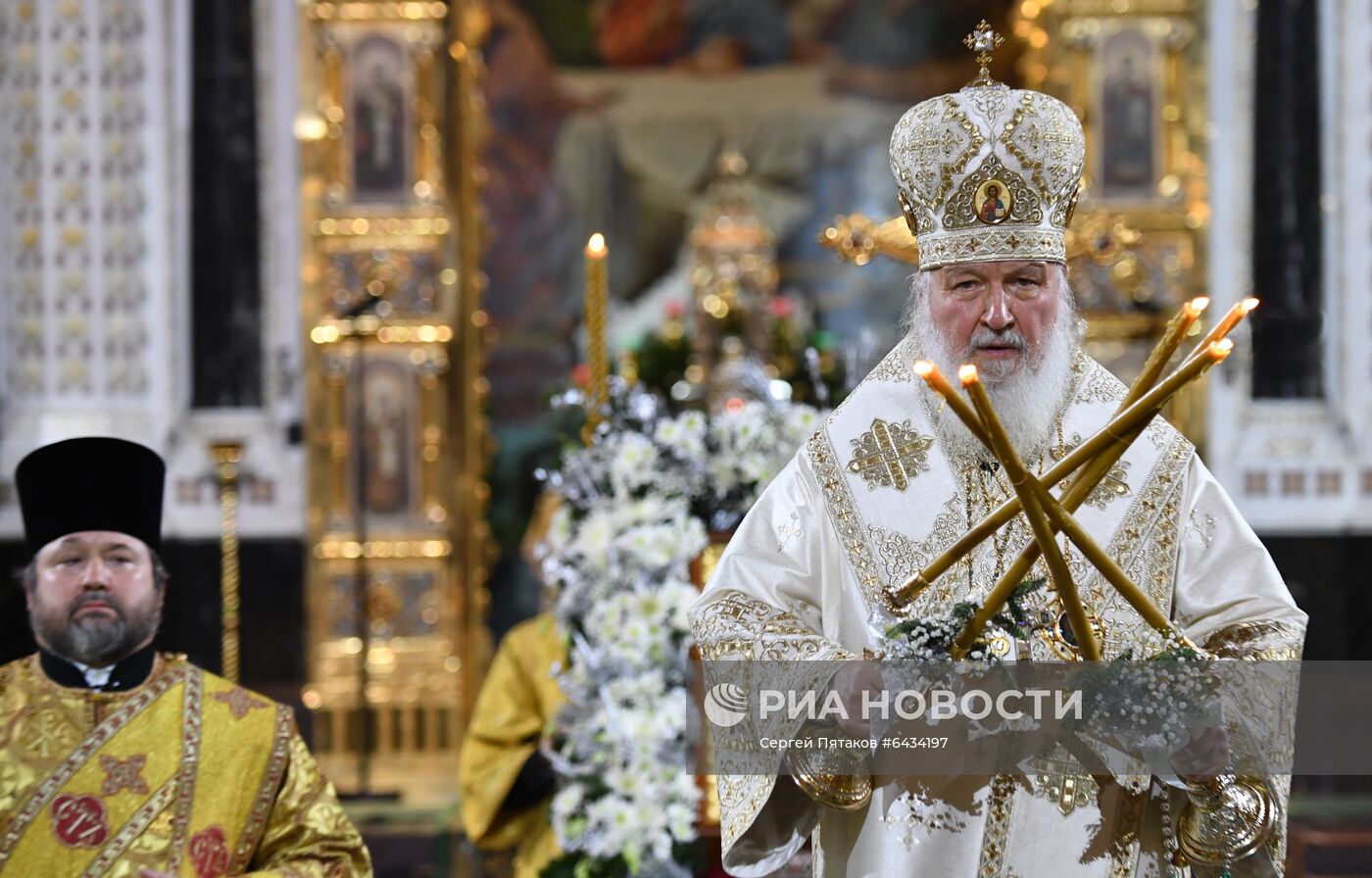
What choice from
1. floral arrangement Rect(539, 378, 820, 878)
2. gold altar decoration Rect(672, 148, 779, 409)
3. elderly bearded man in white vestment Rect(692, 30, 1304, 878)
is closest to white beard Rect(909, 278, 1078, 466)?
elderly bearded man in white vestment Rect(692, 30, 1304, 878)

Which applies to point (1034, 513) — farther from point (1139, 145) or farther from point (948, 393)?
point (1139, 145)

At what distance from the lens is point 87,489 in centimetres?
367

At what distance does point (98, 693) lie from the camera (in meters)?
3.64

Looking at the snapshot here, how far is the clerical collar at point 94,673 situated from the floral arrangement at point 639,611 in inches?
60.5

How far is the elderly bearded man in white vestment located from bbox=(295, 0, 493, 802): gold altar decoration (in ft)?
22.3

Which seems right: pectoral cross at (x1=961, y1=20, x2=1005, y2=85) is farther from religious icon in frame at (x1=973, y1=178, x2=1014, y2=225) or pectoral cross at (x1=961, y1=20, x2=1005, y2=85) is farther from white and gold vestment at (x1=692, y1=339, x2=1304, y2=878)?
white and gold vestment at (x1=692, y1=339, x2=1304, y2=878)

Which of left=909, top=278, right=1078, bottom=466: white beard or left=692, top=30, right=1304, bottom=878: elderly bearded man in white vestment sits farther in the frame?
left=909, top=278, right=1078, bottom=466: white beard

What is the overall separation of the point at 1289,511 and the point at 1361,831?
2402 millimetres

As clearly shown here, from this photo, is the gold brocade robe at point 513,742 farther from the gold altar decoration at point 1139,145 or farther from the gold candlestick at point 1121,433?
the gold altar decoration at point 1139,145

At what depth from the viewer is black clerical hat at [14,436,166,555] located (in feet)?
12.0

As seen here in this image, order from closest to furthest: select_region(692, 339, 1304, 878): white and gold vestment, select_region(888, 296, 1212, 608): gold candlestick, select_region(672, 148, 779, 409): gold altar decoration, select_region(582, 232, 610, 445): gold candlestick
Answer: select_region(888, 296, 1212, 608): gold candlestick
select_region(692, 339, 1304, 878): white and gold vestment
select_region(582, 232, 610, 445): gold candlestick
select_region(672, 148, 779, 409): gold altar decoration

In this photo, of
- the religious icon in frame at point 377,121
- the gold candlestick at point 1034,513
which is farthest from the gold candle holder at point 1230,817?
the religious icon in frame at point 377,121

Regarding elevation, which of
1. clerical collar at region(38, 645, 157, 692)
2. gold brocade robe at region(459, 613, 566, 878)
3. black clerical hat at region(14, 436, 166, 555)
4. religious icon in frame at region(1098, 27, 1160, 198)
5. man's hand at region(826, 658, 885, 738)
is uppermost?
religious icon in frame at region(1098, 27, 1160, 198)

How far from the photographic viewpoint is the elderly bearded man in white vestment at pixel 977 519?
3.06m
